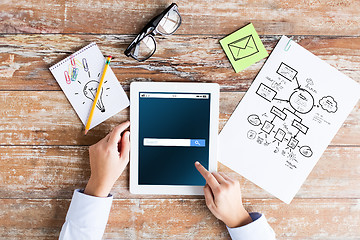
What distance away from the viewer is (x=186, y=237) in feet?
3.06

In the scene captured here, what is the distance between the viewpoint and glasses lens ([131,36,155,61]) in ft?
2.85

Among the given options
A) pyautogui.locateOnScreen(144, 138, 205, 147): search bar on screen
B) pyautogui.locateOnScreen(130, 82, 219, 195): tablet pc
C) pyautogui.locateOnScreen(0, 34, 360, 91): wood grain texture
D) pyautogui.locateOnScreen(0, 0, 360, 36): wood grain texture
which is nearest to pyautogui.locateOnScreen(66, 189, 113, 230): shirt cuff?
pyautogui.locateOnScreen(130, 82, 219, 195): tablet pc

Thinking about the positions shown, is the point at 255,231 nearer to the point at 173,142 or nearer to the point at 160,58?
the point at 173,142

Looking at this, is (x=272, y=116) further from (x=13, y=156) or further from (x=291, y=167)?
(x=13, y=156)

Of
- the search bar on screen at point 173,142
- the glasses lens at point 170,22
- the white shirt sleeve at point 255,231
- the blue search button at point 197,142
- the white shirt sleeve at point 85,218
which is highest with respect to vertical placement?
the glasses lens at point 170,22

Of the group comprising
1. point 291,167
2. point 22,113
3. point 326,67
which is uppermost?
point 326,67

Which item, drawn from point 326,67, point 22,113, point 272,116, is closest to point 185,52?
point 272,116

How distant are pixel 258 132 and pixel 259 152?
0.21 feet

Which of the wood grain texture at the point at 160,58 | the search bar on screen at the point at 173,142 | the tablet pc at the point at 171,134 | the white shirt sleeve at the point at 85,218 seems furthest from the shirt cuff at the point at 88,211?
the wood grain texture at the point at 160,58

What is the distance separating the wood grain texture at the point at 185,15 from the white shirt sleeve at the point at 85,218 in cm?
52

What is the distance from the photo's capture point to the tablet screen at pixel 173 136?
882 millimetres

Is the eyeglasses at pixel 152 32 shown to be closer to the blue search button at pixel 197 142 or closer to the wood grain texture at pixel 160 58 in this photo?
the wood grain texture at pixel 160 58

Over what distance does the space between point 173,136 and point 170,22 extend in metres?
0.35

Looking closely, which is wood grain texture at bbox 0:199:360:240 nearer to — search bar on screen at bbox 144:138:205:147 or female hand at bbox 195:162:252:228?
female hand at bbox 195:162:252:228
